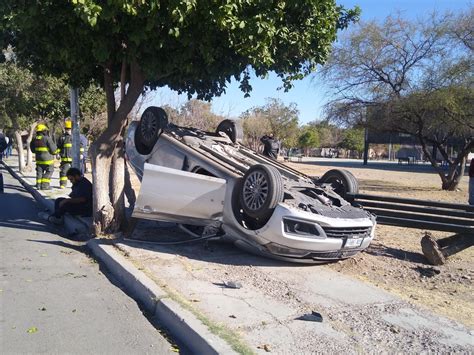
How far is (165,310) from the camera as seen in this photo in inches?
178

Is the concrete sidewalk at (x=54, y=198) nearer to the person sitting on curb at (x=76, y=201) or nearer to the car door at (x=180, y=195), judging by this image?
the person sitting on curb at (x=76, y=201)

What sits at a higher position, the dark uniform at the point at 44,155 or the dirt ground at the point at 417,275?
the dark uniform at the point at 44,155

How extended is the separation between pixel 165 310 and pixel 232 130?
490 centimetres

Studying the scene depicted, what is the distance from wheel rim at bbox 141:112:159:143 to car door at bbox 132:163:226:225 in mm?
1163

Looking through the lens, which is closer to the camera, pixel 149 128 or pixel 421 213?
pixel 421 213

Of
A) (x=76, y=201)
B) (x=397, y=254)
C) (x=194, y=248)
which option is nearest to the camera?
(x=194, y=248)

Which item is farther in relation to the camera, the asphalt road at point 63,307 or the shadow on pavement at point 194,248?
the shadow on pavement at point 194,248

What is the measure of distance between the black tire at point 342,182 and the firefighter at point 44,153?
351 inches

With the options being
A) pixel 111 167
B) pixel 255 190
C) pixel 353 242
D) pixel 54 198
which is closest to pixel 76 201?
pixel 111 167

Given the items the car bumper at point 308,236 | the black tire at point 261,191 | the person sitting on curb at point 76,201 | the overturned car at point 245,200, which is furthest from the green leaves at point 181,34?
the car bumper at point 308,236

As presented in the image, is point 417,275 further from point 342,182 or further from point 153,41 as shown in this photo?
point 153,41

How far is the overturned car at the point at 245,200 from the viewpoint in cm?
588

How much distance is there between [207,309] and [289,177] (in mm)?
3247

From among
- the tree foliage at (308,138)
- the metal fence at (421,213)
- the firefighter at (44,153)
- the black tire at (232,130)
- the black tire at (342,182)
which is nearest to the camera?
the metal fence at (421,213)
